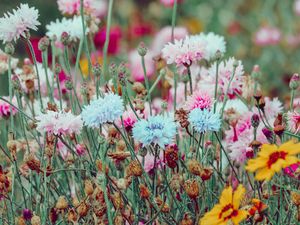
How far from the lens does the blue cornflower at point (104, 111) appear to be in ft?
4.22

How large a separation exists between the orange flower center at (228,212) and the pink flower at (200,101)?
11.0 inches

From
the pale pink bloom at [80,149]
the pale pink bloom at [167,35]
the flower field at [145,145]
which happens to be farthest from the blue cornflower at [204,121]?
the pale pink bloom at [167,35]

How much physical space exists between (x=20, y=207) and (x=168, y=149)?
0.38m

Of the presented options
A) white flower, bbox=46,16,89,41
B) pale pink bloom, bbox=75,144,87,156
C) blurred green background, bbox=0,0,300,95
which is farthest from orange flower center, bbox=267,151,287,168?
blurred green background, bbox=0,0,300,95

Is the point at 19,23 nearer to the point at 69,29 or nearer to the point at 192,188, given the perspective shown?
the point at 69,29

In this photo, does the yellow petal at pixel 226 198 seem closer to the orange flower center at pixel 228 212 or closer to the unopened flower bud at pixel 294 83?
the orange flower center at pixel 228 212

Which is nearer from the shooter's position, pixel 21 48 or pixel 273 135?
pixel 273 135

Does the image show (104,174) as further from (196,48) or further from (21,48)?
(21,48)

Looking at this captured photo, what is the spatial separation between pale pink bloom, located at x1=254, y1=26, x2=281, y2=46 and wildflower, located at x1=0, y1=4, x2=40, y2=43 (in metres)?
2.36

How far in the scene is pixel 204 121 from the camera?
4.39 ft

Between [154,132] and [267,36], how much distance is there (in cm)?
256

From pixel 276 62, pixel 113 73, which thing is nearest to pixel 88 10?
pixel 113 73

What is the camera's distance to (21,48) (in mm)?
4977

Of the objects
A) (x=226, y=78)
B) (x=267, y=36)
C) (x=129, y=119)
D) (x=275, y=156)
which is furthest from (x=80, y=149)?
(x=267, y=36)
